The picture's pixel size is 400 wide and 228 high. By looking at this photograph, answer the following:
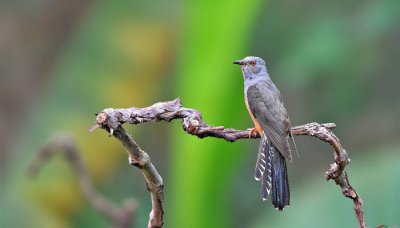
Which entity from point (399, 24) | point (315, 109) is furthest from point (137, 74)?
point (399, 24)

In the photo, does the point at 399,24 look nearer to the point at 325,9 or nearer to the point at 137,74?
the point at 325,9

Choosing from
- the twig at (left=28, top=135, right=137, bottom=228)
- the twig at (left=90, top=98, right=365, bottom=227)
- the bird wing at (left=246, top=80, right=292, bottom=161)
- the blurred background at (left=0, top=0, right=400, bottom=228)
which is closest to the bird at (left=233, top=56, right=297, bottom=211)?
the bird wing at (left=246, top=80, right=292, bottom=161)

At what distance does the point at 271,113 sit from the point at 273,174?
0.28m

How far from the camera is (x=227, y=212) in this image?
351 centimetres

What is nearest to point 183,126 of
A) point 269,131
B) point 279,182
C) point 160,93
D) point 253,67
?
point 279,182

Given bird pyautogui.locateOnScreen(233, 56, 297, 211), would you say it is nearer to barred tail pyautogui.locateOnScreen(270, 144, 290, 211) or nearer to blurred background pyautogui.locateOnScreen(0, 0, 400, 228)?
barred tail pyautogui.locateOnScreen(270, 144, 290, 211)

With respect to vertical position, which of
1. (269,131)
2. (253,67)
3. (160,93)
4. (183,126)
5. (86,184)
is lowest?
(183,126)

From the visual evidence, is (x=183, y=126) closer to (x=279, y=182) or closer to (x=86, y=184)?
(x=279, y=182)

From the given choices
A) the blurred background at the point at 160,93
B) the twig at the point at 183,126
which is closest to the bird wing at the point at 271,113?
the twig at the point at 183,126

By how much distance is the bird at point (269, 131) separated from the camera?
6.56ft

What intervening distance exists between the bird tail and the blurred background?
175 cm

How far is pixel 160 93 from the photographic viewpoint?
6.88 m

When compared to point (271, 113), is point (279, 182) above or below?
below

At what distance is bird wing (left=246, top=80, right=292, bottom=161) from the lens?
218 cm
